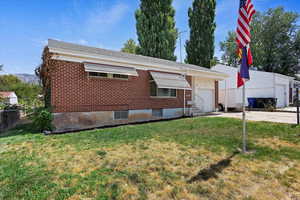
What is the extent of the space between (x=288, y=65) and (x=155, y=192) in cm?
4164

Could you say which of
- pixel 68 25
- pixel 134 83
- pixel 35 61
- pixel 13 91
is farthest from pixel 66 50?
pixel 13 91

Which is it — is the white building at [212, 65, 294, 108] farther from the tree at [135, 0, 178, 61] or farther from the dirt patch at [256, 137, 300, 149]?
the dirt patch at [256, 137, 300, 149]

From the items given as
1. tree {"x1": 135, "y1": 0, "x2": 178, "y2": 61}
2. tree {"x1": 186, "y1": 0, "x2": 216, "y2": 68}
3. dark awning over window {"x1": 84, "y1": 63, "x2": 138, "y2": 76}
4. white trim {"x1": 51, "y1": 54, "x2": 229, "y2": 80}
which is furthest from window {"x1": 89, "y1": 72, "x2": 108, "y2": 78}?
tree {"x1": 186, "y1": 0, "x2": 216, "y2": 68}

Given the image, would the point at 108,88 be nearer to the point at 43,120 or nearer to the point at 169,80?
the point at 43,120

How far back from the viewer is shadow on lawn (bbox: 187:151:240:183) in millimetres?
3127

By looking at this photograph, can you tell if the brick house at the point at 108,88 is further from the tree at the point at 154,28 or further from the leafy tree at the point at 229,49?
the leafy tree at the point at 229,49

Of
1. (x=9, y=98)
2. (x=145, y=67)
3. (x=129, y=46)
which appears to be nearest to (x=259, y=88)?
(x=145, y=67)

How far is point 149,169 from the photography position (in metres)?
3.53

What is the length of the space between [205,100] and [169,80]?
576 centimetres

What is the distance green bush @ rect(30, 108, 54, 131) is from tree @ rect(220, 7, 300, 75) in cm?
3805

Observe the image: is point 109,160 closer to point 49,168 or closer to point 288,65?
point 49,168

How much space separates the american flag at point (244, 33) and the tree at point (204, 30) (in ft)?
73.3

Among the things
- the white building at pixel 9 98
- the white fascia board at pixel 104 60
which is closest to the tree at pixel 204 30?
the white fascia board at pixel 104 60

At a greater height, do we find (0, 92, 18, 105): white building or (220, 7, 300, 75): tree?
(220, 7, 300, 75): tree
